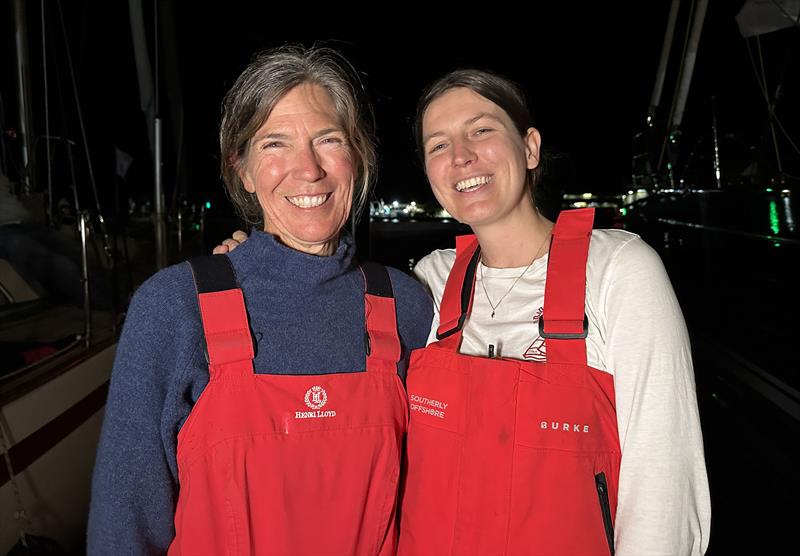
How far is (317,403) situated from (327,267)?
373 mm

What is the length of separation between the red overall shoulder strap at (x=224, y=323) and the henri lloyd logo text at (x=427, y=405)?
0.48 m

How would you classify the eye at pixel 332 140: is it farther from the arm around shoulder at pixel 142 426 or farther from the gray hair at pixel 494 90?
the arm around shoulder at pixel 142 426

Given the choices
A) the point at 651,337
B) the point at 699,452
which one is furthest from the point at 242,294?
the point at 699,452

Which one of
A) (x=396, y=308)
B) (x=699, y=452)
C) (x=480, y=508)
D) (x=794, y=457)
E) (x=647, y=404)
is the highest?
(x=396, y=308)

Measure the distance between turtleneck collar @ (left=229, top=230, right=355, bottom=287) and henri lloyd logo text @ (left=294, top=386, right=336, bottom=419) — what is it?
0.29 m

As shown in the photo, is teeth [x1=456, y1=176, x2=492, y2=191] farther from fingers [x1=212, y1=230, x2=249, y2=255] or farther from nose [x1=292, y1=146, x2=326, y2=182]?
fingers [x1=212, y1=230, x2=249, y2=255]

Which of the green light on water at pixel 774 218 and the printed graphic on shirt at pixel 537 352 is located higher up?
the green light on water at pixel 774 218

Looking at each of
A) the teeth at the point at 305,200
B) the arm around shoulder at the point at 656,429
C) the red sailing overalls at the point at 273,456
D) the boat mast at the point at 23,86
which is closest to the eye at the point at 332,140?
the teeth at the point at 305,200

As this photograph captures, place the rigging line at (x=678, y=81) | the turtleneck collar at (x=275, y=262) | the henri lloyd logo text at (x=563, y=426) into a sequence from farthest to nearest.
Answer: the rigging line at (x=678, y=81) < the turtleneck collar at (x=275, y=262) < the henri lloyd logo text at (x=563, y=426)

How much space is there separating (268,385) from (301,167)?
61 cm

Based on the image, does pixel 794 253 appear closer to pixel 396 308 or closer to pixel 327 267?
pixel 396 308

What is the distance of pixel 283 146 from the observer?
5.01 feet

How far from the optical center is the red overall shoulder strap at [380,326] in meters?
1.44

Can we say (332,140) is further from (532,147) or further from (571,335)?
(571,335)
